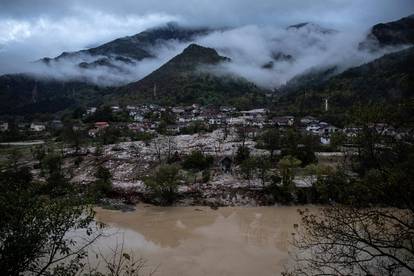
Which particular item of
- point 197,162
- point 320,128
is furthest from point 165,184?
point 320,128

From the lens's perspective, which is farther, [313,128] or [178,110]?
[178,110]

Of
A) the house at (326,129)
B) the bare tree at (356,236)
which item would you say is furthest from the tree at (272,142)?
the bare tree at (356,236)

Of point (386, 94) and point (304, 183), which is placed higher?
point (386, 94)

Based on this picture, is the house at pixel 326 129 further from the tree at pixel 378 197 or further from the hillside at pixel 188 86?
the hillside at pixel 188 86

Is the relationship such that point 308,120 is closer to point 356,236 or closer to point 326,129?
point 326,129

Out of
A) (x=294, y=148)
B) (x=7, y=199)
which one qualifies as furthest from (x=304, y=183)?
(x=7, y=199)

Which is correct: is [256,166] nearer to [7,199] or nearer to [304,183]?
[304,183]
